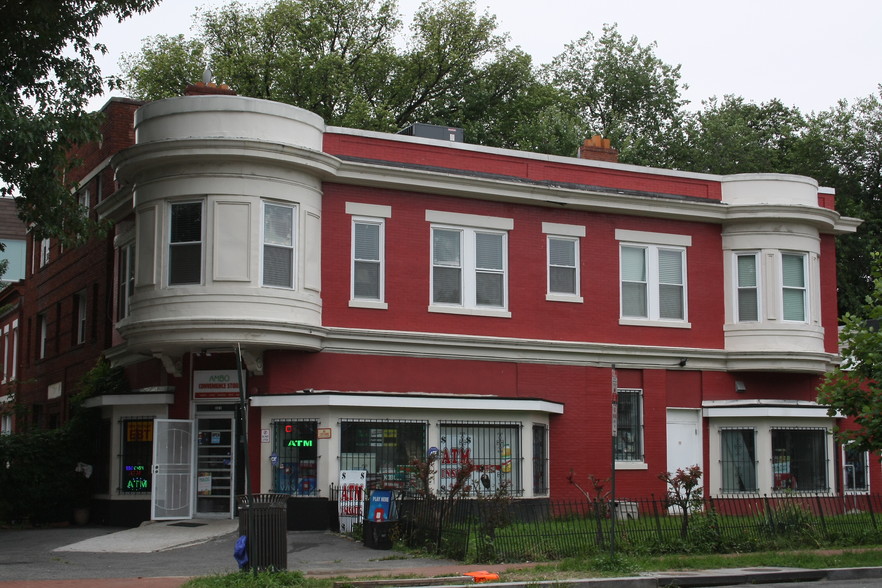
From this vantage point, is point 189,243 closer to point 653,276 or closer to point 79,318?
point 79,318

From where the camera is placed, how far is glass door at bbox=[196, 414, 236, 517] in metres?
24.2

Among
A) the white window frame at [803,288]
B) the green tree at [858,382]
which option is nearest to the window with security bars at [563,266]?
the white window frame at [803,288]

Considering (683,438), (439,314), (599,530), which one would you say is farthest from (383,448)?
(683,438)

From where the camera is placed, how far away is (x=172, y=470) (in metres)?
24.2

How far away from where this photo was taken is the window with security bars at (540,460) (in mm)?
26078

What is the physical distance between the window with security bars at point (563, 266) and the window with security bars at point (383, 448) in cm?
542

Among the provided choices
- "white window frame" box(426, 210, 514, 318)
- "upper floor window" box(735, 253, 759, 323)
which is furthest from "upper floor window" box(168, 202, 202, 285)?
"upper floor window" box(735, 253, 759, 323)

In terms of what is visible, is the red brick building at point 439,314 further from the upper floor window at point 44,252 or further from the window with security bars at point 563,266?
the upper floor window at point 44,252

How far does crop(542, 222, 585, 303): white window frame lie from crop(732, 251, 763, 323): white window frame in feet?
14.7

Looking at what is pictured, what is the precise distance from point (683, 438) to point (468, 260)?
24.1 feet

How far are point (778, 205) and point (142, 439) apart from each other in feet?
55.3

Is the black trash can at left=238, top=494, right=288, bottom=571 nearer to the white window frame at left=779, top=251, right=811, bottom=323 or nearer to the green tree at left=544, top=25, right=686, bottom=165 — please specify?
the white window frame at left=779, top=251, right=811, bottom=323

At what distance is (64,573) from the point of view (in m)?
17.1

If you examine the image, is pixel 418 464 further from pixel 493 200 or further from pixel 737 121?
pixel 737 121
